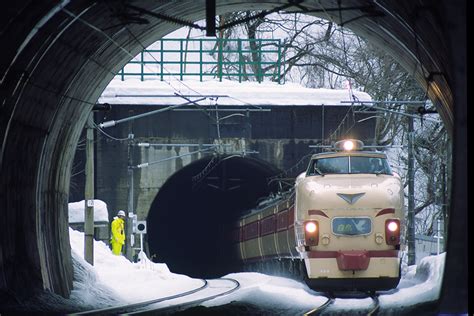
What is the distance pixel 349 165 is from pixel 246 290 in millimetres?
4471

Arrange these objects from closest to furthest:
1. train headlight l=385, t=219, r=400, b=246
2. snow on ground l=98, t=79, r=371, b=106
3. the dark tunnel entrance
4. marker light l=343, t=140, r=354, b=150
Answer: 1. train headlight l=385, t=219, r=400, b=246
2. marker light l=343, t=140, r=354, b=150
3. snow on ground l=98, t=79, r=371, b=106
4. the dark tunnel entrance

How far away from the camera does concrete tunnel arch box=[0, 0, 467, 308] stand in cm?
1312

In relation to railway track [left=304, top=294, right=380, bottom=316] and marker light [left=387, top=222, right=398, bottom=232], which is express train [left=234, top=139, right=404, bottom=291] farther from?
railway track [left=304, top=294, right=380, bottom=316]

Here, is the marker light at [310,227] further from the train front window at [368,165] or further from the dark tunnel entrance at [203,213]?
the dark tunnel entrance at [203,213]

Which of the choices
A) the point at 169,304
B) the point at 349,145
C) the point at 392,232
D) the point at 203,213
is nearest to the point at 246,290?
the point at 169,304

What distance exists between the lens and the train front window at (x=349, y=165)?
83.7 ft

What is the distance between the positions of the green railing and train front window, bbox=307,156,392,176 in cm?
745

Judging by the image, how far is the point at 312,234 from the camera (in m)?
24.4

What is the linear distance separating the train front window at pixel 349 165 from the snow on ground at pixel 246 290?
2540mm

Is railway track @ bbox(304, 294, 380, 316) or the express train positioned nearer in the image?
railway track @ bbox(304, 294, 380, 316)

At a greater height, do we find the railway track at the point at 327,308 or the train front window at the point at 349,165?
the train front window at the point at 349,165

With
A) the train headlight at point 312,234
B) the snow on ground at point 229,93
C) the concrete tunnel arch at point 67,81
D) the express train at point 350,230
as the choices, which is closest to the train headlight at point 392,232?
the express train at point 350,230

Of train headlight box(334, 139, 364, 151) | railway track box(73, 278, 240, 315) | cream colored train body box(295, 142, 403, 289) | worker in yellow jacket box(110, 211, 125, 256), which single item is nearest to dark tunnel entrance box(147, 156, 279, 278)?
worker in yellow jacket box(110, 211, 125, 256)
